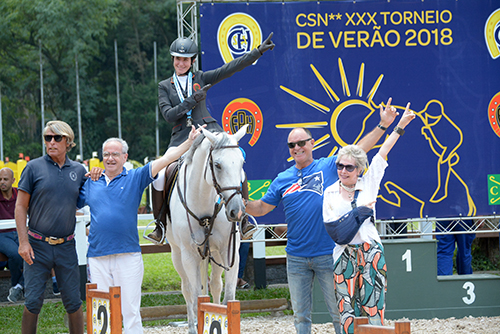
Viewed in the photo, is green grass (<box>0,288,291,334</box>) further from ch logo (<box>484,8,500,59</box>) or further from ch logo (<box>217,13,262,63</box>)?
ch logo (<box>484,8,500,59</box>)

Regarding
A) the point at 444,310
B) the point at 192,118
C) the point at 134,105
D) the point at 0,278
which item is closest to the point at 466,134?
the point at 444,310

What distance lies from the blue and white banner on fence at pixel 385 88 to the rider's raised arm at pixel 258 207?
2.35 meters

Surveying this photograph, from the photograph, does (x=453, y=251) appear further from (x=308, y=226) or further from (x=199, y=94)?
(x=199, y=94)

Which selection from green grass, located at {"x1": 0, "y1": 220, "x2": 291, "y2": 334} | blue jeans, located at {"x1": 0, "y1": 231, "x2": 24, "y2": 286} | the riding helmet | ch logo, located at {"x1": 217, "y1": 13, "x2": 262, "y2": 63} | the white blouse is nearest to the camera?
the white blouse

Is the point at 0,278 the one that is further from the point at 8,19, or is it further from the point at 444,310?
the point at 8,19

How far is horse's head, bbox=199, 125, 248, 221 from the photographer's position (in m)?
4.35

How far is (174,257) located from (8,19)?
28.7 m

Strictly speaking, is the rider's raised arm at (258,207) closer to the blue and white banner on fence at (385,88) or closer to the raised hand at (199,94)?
the raised hand at (199,94)

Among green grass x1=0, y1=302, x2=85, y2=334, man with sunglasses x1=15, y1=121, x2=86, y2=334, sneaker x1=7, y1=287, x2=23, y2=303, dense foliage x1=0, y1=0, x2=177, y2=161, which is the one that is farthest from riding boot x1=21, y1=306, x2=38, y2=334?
dense foliage x1=0, y1=0, x2=177, y2=161

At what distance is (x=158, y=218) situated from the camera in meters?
5.70

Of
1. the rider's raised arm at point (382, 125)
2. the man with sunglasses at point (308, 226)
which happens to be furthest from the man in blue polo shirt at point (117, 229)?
the rider's raised arm at point (382, 125)

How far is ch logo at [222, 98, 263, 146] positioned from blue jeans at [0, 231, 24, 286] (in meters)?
3.33

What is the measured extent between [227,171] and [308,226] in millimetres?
819

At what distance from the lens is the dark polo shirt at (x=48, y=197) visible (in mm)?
4871
